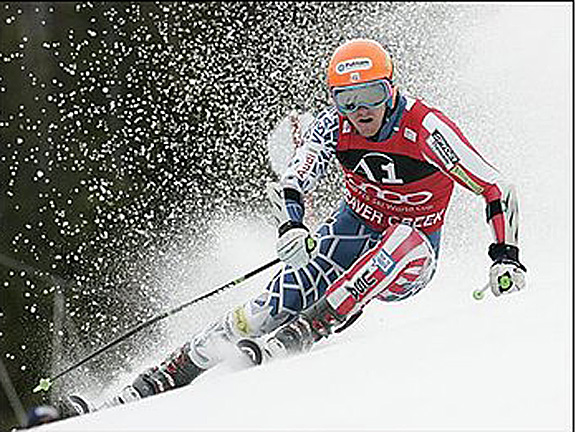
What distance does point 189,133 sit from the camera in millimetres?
5621

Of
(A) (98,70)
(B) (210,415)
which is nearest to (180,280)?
(A) (98,70)

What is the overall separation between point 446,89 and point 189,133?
1630 mm

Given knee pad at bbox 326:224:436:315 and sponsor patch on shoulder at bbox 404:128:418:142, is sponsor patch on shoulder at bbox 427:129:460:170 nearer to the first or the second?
sponsor patch on shoulder at bbox 404:128:418:142

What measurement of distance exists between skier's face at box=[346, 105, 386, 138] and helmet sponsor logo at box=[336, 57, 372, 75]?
104 mm

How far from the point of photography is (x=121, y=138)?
18.6 ft

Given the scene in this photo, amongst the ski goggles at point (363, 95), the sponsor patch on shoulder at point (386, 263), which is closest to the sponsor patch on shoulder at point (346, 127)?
the ski goggles at point (363, 95)

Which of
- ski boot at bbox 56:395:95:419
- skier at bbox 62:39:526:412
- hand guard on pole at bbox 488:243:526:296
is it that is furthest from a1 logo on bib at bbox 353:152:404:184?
ski boot at bbox 56:395:95:419

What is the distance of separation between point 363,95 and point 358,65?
0.26 feet

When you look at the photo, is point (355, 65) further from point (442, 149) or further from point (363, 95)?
point (442, 149)

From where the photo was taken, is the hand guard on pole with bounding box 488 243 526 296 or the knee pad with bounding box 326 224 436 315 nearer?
the hand guard on pole with bounding box 488 243 526 296

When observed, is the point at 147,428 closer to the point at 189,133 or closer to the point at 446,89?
the point at 189,133

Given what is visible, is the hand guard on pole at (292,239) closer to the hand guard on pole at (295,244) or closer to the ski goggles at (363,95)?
the hand guard on pole at (295,244)

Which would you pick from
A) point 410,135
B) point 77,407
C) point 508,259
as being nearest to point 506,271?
point 508,259

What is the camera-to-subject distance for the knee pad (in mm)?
2658
